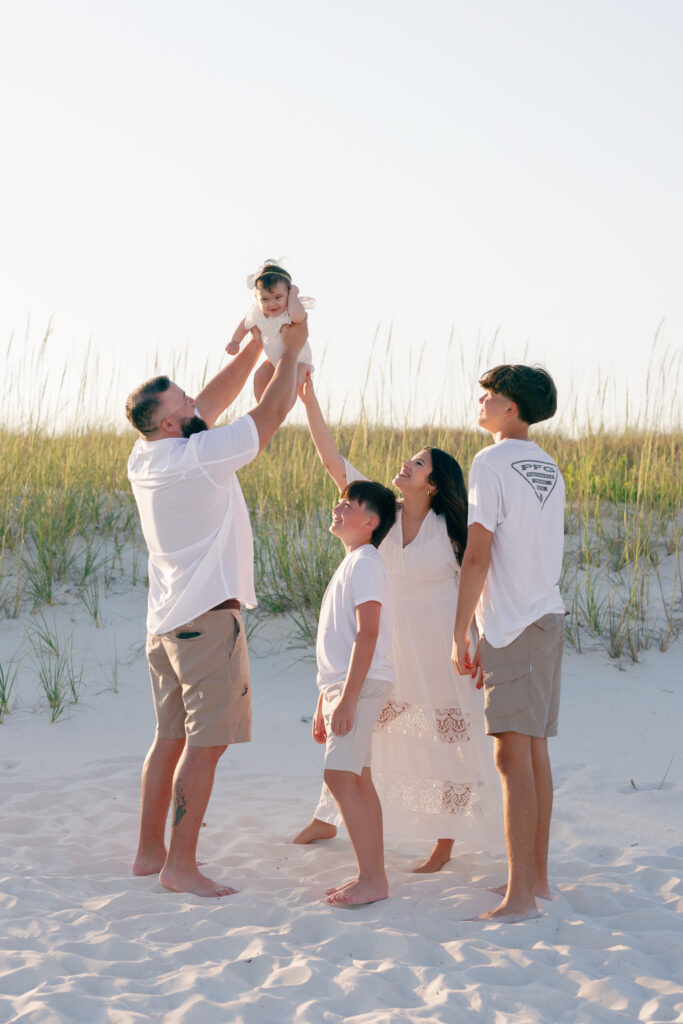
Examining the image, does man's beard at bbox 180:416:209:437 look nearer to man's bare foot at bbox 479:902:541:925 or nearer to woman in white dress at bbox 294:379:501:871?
woman in white dress at bbox 294:379:501:871

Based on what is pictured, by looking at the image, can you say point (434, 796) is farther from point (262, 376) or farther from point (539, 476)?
point (262, 376)

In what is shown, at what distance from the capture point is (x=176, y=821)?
3559mm

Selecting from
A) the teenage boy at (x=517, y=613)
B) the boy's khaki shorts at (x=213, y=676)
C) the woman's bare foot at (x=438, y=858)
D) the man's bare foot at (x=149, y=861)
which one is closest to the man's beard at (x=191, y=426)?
the boy's khaki shorts at (x=213, y=676)

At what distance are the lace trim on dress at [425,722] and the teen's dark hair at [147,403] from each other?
1330 mm

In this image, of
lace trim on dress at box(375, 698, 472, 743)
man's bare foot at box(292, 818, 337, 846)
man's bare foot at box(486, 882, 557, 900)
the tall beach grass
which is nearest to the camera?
man's bare foot at box(486, 882, 557, 900)

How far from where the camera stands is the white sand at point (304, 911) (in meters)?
2.78

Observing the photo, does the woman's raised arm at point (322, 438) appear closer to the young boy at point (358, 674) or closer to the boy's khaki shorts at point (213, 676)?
the young boy at point (358, 674)

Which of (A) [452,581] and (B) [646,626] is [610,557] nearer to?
(B) [646,626]

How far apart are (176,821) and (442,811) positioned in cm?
96

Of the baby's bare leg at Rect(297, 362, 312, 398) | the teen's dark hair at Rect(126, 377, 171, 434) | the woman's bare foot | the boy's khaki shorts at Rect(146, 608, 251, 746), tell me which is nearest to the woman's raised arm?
the baby's bare leg at Rect(297, 362, 312, 398)

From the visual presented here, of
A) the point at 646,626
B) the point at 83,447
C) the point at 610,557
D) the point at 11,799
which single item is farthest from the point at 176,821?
the point at 83,447

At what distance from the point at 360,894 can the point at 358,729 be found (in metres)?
0.56

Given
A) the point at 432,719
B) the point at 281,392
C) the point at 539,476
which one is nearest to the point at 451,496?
the point at 539,476

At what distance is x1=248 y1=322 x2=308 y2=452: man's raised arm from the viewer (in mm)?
3555
